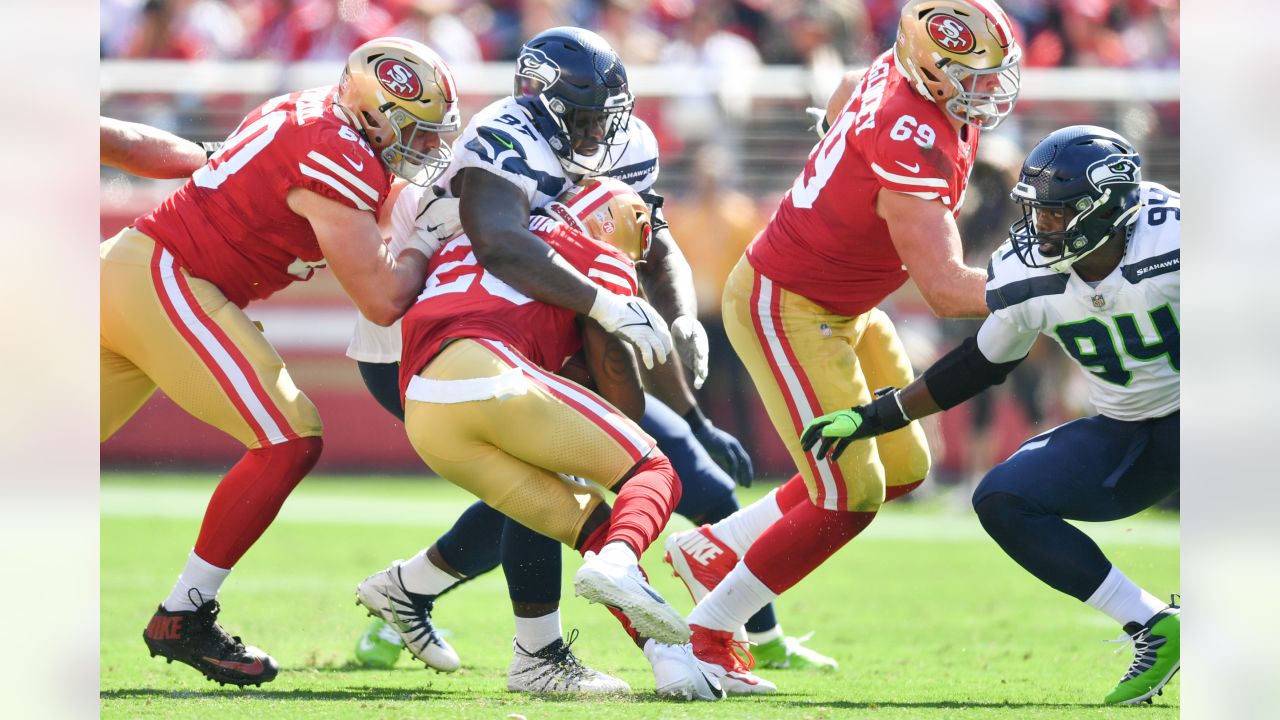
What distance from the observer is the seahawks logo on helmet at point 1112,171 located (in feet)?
12.4

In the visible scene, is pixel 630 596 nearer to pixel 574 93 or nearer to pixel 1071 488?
pixel 1071 488

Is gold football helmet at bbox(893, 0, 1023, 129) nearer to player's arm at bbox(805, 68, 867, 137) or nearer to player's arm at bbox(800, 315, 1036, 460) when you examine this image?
player's arm at bbox(805, 68, 867, 137)

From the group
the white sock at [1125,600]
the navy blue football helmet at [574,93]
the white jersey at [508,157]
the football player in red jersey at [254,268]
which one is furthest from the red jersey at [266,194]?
the white sock at [1125,600]

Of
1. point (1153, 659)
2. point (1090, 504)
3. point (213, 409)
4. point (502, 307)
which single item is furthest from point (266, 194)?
point (1153, 659)

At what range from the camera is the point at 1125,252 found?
12.6 feet

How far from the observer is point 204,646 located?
4.06m

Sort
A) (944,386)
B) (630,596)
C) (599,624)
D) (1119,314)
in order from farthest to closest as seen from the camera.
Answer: (599,624) → (944,386) → (1119,314) → (630,596)

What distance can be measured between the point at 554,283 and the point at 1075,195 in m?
1.32

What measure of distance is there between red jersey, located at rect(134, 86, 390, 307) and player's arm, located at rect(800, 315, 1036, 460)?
1.38 meters

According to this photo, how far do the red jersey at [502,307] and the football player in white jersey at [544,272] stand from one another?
0.07m

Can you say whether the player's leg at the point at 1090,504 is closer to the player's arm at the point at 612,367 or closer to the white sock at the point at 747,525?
the white sock at the point at 747,525

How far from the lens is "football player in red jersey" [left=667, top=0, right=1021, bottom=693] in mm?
4043

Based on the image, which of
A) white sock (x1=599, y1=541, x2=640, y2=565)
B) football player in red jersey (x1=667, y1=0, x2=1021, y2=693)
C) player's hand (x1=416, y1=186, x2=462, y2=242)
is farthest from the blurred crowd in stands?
white sock (x1=599, y1=541, x2=640, y2=565)
